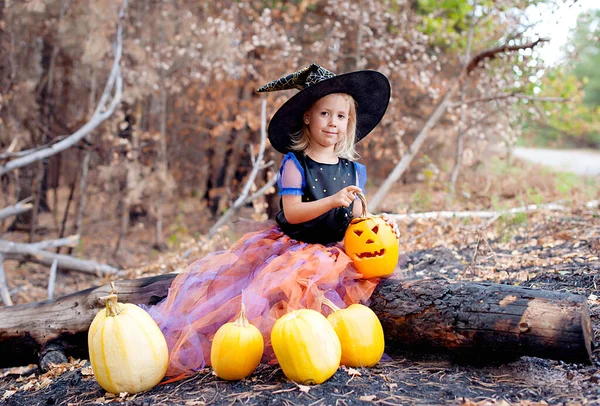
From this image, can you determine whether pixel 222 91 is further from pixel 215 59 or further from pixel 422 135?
pixel 422 135

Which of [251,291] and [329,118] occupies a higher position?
[329,118]

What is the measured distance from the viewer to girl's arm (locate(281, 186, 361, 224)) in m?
2.84

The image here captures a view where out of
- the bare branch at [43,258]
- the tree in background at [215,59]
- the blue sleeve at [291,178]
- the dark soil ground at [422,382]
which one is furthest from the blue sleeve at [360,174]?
the tree in background at [215,59]

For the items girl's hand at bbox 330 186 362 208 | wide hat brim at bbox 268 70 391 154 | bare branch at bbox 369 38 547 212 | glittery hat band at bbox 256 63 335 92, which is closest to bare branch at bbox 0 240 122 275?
bare branch at bbox 369 38 547 212

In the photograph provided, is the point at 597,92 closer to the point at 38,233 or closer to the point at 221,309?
the point at 38,233

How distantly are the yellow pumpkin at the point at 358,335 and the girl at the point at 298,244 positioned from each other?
182mm

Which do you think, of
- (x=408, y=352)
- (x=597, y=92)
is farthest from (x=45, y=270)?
(x=597, y=92)

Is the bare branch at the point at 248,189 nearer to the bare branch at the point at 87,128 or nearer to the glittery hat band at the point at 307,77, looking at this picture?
the bare branch at the point at 87,128

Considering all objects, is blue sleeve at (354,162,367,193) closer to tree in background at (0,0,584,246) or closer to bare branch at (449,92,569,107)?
bare branch at (449,92,569,107)

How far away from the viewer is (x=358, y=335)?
101 inches

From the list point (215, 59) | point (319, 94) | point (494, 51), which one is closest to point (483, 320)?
point (319, 94)

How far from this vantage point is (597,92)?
30.8 meters

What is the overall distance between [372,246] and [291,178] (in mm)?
679

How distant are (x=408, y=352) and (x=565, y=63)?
269 inches
